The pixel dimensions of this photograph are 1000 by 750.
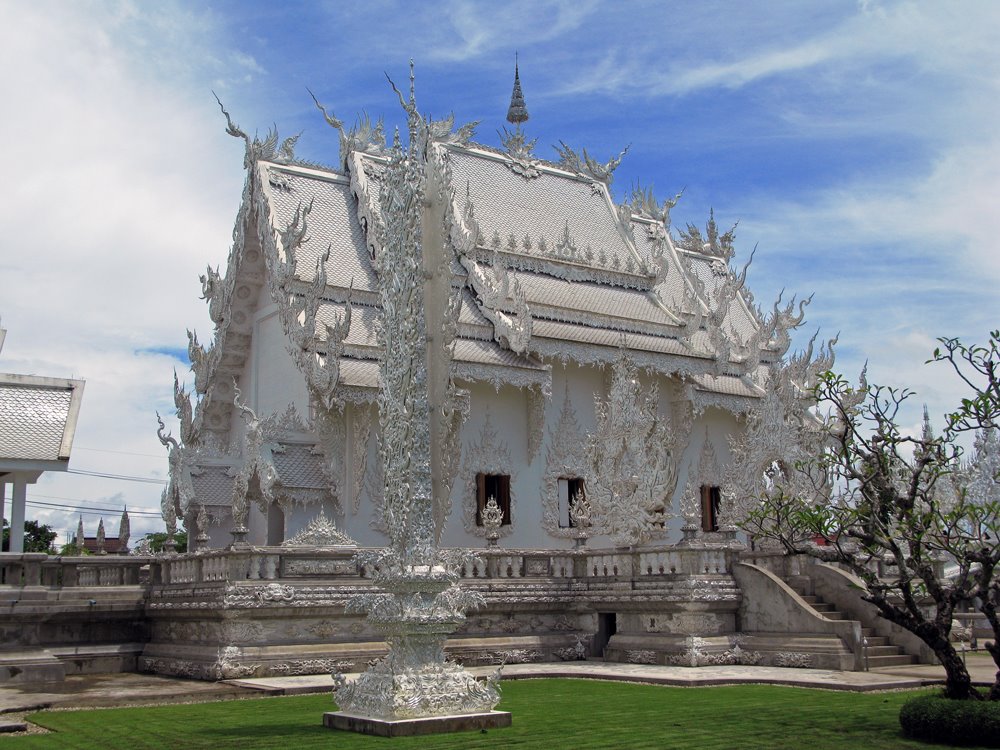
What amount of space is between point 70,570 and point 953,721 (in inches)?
435

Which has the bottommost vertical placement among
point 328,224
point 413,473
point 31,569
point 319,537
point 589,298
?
point 31,569

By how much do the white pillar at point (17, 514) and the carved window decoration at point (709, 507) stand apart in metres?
11.5

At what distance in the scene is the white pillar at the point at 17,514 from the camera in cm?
1368

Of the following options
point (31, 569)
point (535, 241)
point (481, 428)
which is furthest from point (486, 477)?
point (31, 569)

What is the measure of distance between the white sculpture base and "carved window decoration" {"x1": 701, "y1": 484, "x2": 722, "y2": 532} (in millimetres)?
13139

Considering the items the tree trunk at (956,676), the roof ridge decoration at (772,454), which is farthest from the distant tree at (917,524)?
the roof ridge decoration at (772,454)

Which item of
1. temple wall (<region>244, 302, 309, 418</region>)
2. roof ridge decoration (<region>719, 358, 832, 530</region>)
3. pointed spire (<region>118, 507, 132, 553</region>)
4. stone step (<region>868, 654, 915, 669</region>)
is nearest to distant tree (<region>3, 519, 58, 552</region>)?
pointed spire (<region>118, 507, 132, 553</region>)

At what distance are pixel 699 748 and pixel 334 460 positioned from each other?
10.1 m

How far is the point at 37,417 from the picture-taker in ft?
46.3

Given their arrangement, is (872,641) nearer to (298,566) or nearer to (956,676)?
(956,676)

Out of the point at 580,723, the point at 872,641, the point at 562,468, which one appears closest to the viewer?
the point at 580,723

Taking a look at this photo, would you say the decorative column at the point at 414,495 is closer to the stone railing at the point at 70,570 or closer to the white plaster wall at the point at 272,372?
the stone railing at the point at 70,570

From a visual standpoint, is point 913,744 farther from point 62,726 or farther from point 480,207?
point 480,207

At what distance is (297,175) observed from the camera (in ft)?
63.5
